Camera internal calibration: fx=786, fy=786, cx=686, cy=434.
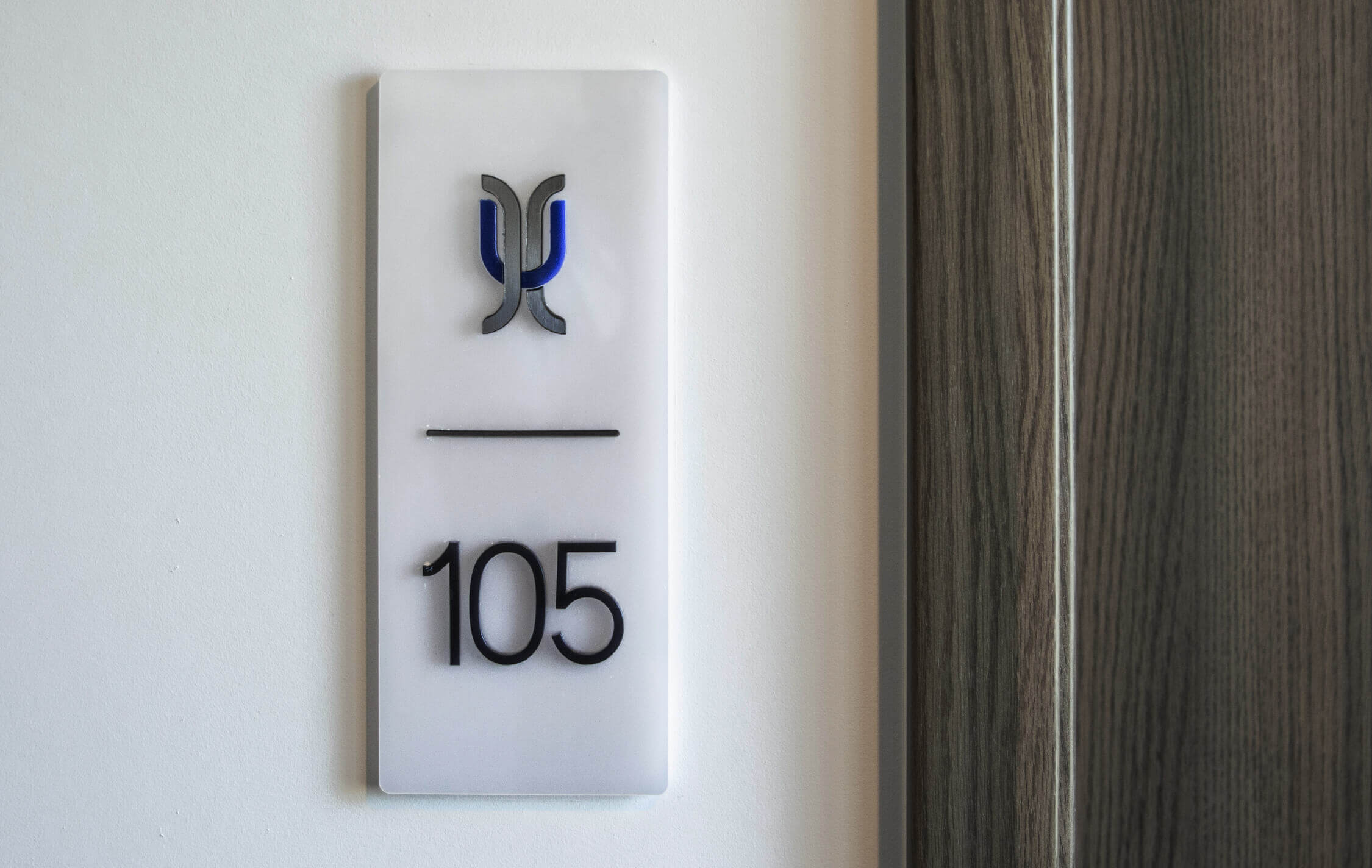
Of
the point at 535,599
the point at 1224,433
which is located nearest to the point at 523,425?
the point at 535,599

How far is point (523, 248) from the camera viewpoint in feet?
2.59

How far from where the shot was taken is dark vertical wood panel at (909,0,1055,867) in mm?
630

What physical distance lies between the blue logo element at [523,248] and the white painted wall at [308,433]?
0.12 m

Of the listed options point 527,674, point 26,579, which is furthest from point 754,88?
point 26,579

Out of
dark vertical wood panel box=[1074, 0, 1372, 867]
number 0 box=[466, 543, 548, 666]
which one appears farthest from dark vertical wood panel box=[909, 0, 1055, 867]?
number 0 box=[466, 543, 548, 666]

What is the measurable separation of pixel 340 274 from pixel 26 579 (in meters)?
0.46

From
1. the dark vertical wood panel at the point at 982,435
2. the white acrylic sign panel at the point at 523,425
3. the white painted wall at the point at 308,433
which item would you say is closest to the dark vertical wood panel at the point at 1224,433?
the dark vertical wood panel at the point at 982,435

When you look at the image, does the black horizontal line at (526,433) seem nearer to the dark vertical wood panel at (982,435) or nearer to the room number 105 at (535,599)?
the room number 105 at (535,599)

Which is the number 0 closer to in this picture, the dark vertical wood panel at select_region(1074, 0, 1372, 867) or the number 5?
the number 5

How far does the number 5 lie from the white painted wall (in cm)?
A: 7

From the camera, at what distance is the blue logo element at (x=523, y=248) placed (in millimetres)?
782

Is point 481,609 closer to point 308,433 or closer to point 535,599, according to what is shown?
point 535,599

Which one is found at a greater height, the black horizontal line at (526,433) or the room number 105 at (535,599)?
the black horizontal line at (526,433)

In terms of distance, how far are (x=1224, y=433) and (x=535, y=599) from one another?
61 cm
